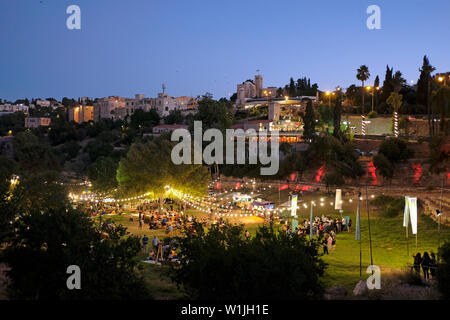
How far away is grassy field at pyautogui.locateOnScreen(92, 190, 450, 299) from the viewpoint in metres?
14.2

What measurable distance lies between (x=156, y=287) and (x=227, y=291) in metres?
4.80

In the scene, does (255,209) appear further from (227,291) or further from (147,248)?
(227,291)

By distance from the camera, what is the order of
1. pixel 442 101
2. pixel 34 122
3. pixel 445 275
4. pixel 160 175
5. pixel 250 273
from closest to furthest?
pixel 250 273 < pixel 445 275 < pixel 160 175 < pixel 442 101 < pixel 34 122

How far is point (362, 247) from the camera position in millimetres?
20469

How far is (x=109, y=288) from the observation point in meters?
10.2

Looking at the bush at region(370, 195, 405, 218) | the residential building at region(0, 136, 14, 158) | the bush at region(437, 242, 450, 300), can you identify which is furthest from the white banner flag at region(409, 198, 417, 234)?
the residential building at region(0, 136, 14, 158)

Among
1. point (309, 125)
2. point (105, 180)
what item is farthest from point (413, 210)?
point (309, 125)

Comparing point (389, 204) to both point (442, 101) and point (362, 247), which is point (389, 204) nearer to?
point (362, 247)

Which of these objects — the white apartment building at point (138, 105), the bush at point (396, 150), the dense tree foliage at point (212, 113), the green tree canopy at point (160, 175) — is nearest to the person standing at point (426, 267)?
the green tree canopy at point (160, 175)

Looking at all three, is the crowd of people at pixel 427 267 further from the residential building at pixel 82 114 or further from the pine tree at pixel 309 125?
the residential building at pixel 82 114

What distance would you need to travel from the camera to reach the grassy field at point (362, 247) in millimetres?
14153

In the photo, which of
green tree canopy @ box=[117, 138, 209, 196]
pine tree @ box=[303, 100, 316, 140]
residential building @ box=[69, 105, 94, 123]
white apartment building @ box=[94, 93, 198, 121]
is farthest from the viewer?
residential building @ box=[69, 105, 94, 123]

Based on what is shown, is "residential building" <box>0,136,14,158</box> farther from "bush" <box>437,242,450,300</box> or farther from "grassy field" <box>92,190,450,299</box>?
"bush" <box>437,242,450,300</box>
